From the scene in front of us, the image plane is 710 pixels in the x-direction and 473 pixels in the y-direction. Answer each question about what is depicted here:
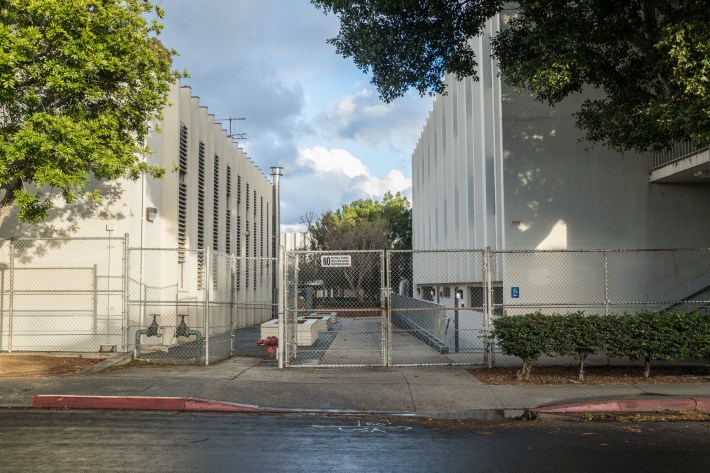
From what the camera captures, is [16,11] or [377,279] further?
[377,279]

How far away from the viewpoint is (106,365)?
13406 mm

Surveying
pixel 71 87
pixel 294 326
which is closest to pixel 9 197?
pixel 71 87

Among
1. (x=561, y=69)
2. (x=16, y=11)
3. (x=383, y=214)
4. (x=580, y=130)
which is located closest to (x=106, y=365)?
(x=16, y=11)

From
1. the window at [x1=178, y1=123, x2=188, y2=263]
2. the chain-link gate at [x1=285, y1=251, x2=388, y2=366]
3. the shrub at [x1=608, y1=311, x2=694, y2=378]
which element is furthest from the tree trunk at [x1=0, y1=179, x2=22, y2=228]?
the shrub at [x1=608, y1=311, x2=694, y2=378]

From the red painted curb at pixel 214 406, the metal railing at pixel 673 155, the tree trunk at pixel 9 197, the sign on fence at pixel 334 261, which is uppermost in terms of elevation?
the metal railing at pixel 673 155

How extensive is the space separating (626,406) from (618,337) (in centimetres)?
219

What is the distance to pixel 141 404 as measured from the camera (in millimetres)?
10195

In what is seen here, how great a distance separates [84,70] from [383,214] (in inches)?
2591

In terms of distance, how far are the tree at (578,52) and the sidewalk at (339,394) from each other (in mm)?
4372

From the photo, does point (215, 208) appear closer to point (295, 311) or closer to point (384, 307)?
point (295, 311)

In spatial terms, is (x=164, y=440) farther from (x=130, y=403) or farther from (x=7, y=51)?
(x=7, y=51)

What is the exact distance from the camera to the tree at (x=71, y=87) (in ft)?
37.6

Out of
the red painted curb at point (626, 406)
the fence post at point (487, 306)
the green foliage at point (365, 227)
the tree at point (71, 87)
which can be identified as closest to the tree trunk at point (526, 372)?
the fence post at point (487, 306)

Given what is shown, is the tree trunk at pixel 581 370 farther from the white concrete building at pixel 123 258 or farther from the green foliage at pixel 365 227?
the green foliage at pixel 365 227
